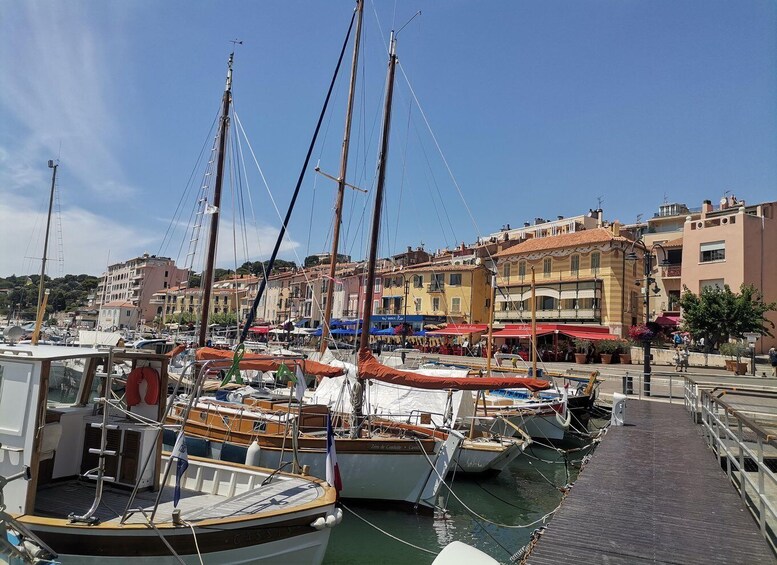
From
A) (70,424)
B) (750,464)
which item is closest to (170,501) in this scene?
(70,424)

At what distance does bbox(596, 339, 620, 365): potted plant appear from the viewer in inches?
1587

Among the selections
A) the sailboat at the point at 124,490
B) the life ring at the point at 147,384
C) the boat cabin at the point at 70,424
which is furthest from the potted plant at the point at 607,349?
the life ring at the point at 147,384

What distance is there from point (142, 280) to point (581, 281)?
104 metres

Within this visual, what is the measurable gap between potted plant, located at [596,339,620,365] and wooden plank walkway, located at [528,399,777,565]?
29750mm

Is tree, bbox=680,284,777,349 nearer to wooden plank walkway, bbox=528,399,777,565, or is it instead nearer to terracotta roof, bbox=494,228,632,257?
terracotta roof, bbox=494,228,632,257

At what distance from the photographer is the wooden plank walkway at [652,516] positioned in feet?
20.0

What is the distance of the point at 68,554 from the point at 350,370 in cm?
958

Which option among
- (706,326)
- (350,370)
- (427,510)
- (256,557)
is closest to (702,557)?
(256,557)

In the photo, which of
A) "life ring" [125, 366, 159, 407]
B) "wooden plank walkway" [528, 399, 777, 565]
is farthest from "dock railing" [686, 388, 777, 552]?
"life ring" [125, 366, 159, 407]

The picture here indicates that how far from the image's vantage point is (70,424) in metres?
8.21

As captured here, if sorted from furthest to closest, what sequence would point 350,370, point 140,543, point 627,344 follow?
point 627,344 → point 350,370 → point 140,543

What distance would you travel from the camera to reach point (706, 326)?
37.8 meters

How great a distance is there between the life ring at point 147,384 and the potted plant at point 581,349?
3733 centimetres

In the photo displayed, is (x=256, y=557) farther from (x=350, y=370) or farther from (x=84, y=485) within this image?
(x=350, y=370)
